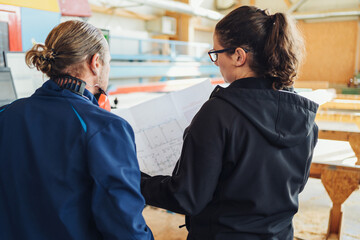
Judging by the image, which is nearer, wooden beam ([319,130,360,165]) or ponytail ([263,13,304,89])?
ponytail ([263,13,304,89])

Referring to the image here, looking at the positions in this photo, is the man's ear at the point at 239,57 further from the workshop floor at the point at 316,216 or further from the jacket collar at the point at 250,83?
the workshop floor at the point at 316,216

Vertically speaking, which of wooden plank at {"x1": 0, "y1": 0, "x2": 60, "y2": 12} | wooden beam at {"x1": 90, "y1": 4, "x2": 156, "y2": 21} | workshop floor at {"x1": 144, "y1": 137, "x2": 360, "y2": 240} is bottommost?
workshop floor at {"x1": 144, "y1": 137, "x2": 360, "y2": 240}

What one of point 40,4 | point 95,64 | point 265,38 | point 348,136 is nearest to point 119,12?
point 40,4

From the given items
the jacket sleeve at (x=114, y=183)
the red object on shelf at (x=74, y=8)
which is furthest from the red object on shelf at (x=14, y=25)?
the jacket sleeve at (x=114, y=183)

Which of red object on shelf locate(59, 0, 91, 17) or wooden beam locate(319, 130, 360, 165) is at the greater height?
red object on shelf locate(59, 0, 91, 17)

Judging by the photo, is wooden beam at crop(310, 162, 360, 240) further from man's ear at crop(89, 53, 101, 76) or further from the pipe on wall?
the pipe on wall

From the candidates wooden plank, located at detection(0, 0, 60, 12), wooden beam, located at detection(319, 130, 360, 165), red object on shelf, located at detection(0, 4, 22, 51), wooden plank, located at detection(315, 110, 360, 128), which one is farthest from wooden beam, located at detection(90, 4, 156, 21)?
wooden beam, located at detection(319, 130, 360, 165)

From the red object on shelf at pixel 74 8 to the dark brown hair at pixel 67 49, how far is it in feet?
7.47

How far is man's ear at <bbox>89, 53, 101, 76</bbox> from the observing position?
92 cm

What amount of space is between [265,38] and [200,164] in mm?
413

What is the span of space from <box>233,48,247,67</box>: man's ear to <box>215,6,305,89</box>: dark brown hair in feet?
0.05

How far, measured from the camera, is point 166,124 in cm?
126

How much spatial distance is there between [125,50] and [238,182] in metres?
8.17

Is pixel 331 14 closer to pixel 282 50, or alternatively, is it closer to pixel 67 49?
pixel 282 50
